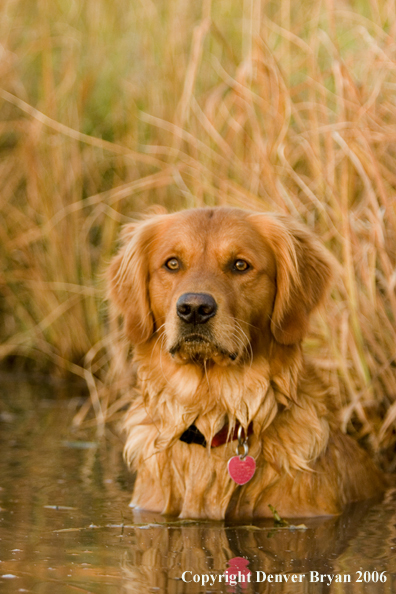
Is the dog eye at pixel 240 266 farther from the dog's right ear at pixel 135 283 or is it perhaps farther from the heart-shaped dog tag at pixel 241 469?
the heart-shaped dog tag at pixel 241 469

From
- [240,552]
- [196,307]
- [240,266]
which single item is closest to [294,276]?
[240,266]

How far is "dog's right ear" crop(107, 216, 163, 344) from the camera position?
4211mm

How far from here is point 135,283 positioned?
14.1 feet

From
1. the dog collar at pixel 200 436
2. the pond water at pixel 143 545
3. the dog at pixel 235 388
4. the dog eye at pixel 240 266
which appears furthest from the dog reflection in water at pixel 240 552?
the dog eye at pixel 240 266

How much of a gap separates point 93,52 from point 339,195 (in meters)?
2.98

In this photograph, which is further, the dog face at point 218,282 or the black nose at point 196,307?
the dog face at point 218,282

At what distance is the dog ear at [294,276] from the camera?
407cm

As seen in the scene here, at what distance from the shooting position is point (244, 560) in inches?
128

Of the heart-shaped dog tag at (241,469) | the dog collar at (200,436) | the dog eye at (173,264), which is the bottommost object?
the heart-shaped dog tag at (241,469)

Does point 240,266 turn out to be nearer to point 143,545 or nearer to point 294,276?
point 294,276

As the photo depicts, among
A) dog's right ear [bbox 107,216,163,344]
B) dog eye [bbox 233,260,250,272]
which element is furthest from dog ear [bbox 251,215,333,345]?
dog's right ear [bbox 107,216,163,344]

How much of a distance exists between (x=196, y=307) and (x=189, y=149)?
2984 mm

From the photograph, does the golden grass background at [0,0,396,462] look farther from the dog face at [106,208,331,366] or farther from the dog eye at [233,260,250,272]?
the dog eye at [233,260,250,272]

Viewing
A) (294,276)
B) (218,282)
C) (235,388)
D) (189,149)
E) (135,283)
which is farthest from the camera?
(189,149)
